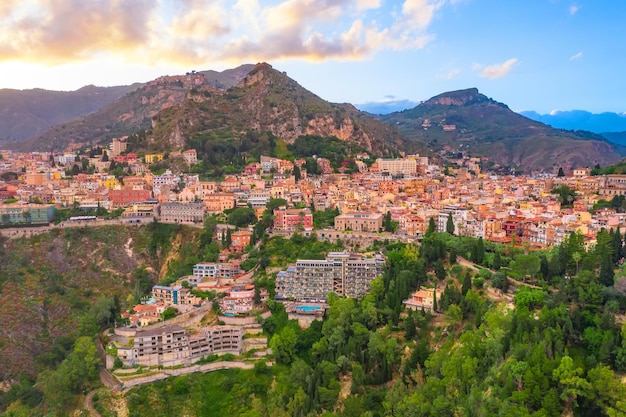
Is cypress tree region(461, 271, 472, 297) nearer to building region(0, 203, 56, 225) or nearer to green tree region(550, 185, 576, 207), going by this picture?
green tree region(550, 185, 576, 207)

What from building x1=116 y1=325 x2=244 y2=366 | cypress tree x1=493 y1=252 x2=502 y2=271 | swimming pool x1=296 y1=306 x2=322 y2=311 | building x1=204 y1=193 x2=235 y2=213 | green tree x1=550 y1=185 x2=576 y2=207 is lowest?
building x1=116 y1=325 x2=244 y2=366

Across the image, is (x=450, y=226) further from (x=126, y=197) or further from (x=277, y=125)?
(x=277, y=125)

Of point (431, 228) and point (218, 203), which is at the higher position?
point (218, 203)

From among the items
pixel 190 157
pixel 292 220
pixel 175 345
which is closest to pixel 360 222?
pixel 292 220

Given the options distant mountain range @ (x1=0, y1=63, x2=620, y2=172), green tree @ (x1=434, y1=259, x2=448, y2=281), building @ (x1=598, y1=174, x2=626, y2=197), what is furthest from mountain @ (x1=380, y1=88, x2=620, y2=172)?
green tree @ (x1=434, y1=259, x2=448, y2=281)

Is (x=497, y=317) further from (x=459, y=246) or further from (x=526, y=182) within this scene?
(x=526, y=182)

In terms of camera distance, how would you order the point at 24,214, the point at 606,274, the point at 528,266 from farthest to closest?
the point at 24,214
the point at 528,266
the point at 606,274
